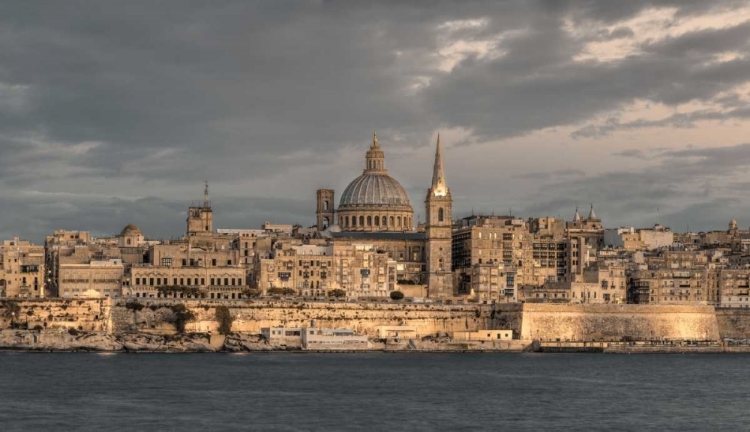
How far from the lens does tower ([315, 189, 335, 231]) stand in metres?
110

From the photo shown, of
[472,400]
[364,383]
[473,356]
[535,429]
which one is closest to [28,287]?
[473,356]

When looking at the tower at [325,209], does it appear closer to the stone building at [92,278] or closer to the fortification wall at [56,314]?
the stone building at [92,278]

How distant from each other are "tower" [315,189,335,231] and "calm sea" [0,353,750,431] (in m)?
36.3

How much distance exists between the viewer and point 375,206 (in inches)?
4178

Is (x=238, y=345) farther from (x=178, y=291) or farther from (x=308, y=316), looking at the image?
(x=178, y=291)

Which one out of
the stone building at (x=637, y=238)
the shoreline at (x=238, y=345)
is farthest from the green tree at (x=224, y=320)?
the stone building at (x=637, y=238)

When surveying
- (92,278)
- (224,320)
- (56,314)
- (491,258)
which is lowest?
(224,320)

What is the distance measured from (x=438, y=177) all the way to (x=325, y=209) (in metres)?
13.0

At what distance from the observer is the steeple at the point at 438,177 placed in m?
99.4

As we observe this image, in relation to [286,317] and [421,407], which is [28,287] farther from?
[421,407]

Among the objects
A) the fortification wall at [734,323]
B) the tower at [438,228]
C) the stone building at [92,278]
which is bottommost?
the fortification wall at [734,323]

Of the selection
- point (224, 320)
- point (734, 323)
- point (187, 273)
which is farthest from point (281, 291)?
point (734, 323)

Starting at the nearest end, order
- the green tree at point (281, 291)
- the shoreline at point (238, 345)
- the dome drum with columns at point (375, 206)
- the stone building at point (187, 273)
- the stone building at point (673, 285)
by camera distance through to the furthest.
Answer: the shoreline at point (238, 345) < the green tree at point (281, 291) < the stone building at point (187, 273) < the stone building at point (673, 285) < the dome drum with columns at point (375, 206)

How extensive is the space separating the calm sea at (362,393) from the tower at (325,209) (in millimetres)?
36283
